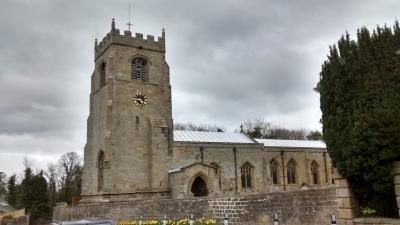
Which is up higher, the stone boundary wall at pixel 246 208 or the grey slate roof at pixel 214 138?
the grey slate roof at pixel 214 138

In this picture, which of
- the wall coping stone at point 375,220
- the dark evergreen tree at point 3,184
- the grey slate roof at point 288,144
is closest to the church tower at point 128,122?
the grey slate roof at point 288,144

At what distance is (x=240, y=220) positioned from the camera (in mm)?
19094

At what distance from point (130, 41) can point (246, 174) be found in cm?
1696

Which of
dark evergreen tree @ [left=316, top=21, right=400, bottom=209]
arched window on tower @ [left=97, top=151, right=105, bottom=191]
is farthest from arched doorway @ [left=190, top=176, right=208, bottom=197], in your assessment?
dark evergreen tree @ [left=316, top=21, right=400, bottom=209]

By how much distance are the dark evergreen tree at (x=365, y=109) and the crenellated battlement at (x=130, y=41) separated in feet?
78.5

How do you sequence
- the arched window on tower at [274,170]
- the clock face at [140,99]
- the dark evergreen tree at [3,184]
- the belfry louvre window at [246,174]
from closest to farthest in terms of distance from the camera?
the clock face at [140,99] < the belfry louvre window at [246,174] < the arched window on tower at [274,170] < the dark evergreen tree at [3,184]

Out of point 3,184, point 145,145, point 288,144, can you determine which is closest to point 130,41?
point 145,145

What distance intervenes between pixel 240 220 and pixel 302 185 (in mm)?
27665

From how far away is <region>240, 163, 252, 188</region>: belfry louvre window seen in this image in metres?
39.0

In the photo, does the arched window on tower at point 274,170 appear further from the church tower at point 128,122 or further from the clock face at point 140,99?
the clock face at point 140,99

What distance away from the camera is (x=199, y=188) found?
109ft

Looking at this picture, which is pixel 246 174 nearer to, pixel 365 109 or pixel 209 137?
pixel 209 137

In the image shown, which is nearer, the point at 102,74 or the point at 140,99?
the point at 140,99

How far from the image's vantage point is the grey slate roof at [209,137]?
3752cm
